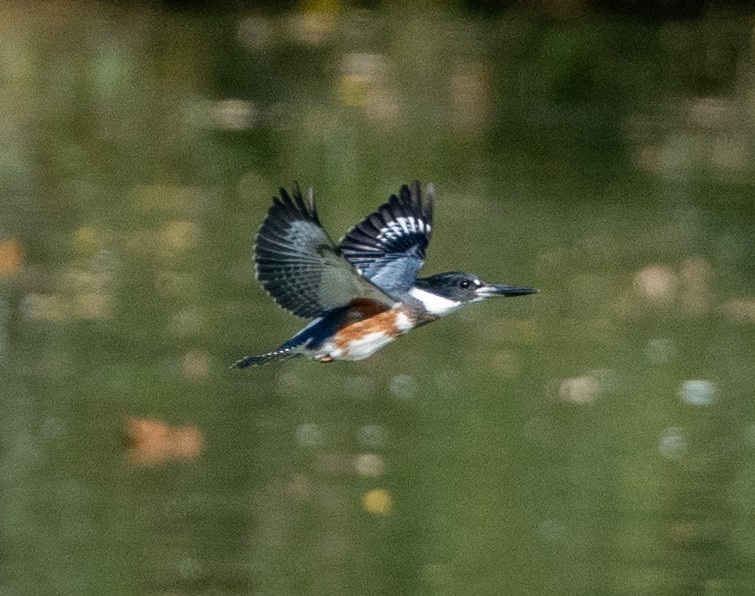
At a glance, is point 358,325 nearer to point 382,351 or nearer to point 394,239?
point 394,239

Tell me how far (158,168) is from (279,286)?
7134mm

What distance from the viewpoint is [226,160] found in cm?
1274

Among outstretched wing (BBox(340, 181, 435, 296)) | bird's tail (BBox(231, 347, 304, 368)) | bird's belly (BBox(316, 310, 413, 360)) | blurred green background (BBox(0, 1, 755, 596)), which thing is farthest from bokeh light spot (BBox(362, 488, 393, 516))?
bird's tail (BBox(231, 347, 304, 368))

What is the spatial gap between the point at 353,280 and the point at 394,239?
1.12m

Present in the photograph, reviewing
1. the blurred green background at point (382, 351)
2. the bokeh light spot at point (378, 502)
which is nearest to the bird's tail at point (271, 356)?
the blurred green background at point (382, 351)

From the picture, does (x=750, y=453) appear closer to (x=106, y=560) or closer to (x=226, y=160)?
(x=106, y=560)

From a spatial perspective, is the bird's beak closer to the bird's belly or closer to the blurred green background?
the bird's belly

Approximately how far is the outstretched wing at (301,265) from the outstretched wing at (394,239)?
69 cm

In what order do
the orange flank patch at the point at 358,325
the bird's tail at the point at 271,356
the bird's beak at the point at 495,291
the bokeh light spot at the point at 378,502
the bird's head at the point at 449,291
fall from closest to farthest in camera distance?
the bird's tail at the point at 271,356 → the orange flank patch at the point at 358,325 → the bird's head at the point at 449,291 → the bird's beak at the point at 495,291 → the bokeh light spot at the point at 378,502

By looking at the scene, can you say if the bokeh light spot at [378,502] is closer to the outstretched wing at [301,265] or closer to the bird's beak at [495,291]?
the bird's beak at [495,291]

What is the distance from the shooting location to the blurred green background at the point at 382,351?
21.0ft

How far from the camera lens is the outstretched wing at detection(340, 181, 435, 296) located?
6367 mm

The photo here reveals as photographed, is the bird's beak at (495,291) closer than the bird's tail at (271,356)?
No

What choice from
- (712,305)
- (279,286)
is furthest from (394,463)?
(712,305)
